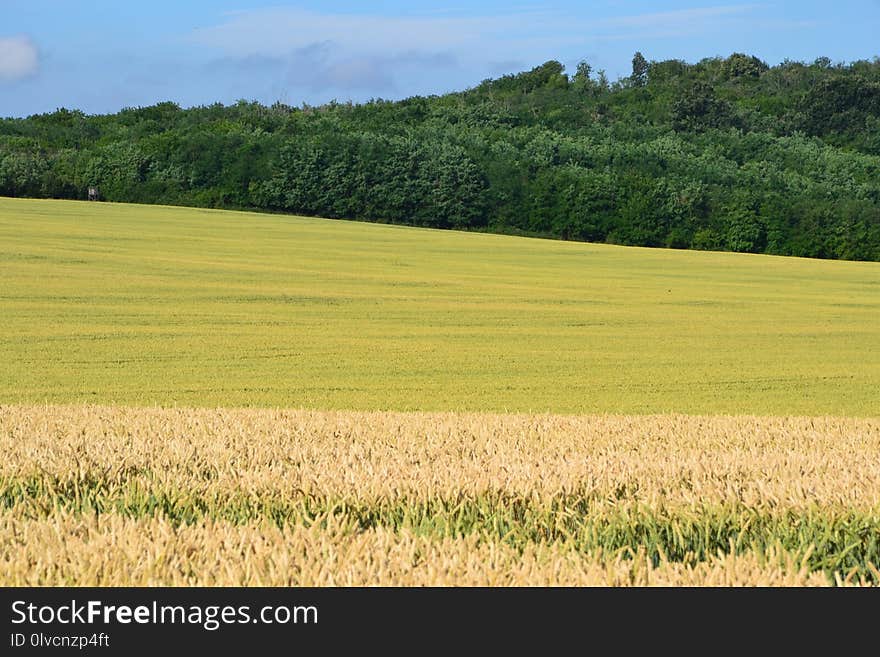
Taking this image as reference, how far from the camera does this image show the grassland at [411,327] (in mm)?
14031

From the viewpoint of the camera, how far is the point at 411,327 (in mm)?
22531

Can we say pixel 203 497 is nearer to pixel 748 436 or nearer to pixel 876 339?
pixel 748 436

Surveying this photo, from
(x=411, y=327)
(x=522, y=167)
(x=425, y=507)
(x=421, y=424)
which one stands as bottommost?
(x=411, y=327)

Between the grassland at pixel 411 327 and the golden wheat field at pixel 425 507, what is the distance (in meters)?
6.42

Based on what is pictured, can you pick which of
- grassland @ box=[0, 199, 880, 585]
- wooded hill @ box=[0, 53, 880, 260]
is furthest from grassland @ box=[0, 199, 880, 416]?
wooded hill @ box=[0, 53, 880, 260]

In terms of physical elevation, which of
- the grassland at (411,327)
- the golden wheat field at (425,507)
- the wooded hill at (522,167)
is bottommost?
the grassland at (411,327)

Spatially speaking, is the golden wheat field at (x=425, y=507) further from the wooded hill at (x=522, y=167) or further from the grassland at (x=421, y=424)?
the wooded hill at (x=522, y=167)

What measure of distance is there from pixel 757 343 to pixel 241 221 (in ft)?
120

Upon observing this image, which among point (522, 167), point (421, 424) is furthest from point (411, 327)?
point (522, 167)

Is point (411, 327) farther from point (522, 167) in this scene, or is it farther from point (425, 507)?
point (522, 167)

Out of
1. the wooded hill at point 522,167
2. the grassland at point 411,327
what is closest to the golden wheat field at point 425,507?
the grassland at point 411,327

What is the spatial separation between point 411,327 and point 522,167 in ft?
145

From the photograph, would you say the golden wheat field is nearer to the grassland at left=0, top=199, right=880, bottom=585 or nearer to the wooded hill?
the grassland at left=0, top=199, right=880, bottom=585

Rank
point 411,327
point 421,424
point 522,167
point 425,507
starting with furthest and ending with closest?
point 522,167 → point 411,327 → point 421,424 → point 425,507
